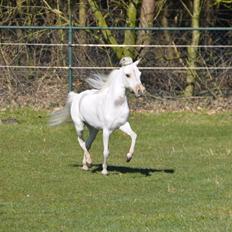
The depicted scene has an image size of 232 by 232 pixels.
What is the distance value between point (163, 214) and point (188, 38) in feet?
42.2

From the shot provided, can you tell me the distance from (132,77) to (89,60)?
9.25m

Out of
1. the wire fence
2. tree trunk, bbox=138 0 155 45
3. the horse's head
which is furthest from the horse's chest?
tree trunk, bbox=138 0 155 45

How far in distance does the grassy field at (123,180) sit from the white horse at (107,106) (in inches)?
21.9

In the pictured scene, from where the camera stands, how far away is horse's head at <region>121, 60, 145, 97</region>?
12247mm

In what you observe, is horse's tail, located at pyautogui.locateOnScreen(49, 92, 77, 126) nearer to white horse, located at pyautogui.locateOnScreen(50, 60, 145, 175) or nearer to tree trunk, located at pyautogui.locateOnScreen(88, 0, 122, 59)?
white horse, located at pyautogui.locateOnScreen(50, 60, 145, 175)

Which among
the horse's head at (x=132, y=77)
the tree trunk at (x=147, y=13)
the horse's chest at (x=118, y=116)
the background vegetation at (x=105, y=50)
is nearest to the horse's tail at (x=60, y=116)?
the horse's chest at (x=118, y=116)

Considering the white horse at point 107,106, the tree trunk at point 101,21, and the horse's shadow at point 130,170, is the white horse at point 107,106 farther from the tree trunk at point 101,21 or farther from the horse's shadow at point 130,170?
the tree trunk at point 101,21

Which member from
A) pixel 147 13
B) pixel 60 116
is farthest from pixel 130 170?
pixel 147 13

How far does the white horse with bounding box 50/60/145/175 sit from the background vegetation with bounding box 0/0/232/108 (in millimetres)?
7557

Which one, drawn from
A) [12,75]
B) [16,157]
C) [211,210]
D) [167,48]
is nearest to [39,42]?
[12,75]

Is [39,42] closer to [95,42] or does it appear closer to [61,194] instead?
[95,42]

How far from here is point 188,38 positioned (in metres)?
22.1

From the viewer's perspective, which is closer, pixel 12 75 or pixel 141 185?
pixel 141 185

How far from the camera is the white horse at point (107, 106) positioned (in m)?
12.5
